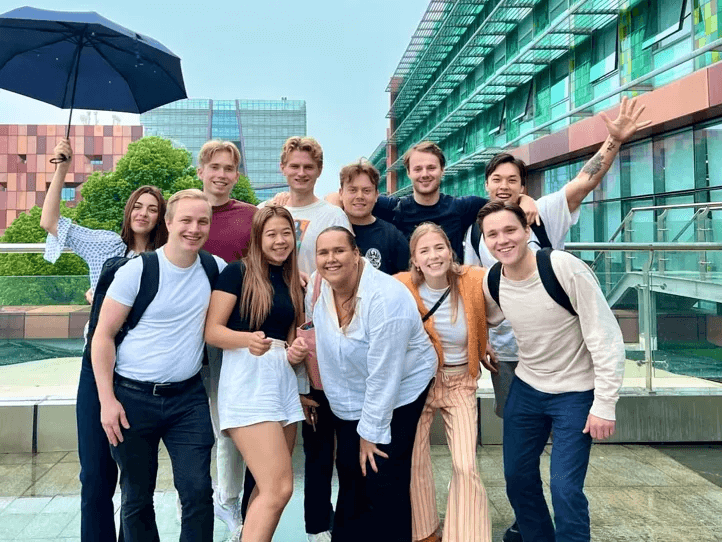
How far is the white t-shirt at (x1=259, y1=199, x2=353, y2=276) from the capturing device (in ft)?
11.1

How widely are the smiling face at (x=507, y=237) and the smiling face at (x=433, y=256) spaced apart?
276mm

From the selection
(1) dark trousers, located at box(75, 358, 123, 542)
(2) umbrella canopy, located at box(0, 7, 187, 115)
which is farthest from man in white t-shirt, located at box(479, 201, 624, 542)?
(2) umbrella canopy, located at box(0, 7, 187, 115)

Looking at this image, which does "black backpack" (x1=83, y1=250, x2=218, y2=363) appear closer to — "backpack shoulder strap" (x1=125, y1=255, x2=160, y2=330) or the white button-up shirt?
"backpack shoulder strap" (x1=125, y1=255, x2=160, y2=330)

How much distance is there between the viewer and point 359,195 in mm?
3432

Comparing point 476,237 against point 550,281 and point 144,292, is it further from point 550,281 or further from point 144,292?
point 144,292

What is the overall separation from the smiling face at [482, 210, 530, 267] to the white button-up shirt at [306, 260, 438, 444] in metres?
0.50

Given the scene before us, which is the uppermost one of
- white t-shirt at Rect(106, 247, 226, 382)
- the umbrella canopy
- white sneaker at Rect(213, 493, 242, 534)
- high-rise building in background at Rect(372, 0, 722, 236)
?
high-rise building in background at Rect(372, 0, 722, 236)

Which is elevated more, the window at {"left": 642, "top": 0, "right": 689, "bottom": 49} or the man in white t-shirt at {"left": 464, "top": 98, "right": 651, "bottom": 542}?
the window at {"left": 642, "top": 0, "right": 689, "bottom": 49}

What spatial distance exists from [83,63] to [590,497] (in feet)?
14.4

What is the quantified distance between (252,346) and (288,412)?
0.39 meters

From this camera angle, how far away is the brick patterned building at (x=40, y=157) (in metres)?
73.1

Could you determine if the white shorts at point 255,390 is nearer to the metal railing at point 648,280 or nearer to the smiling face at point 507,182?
the smiling face at point 507,182

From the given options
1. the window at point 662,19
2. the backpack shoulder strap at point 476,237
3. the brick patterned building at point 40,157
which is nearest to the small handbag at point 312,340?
the backpack shoulder strap at point 476,237

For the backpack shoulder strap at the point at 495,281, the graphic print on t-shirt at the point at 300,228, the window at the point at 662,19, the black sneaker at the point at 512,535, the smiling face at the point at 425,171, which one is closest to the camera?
the backpack shoulder strap at the point at 495,281
